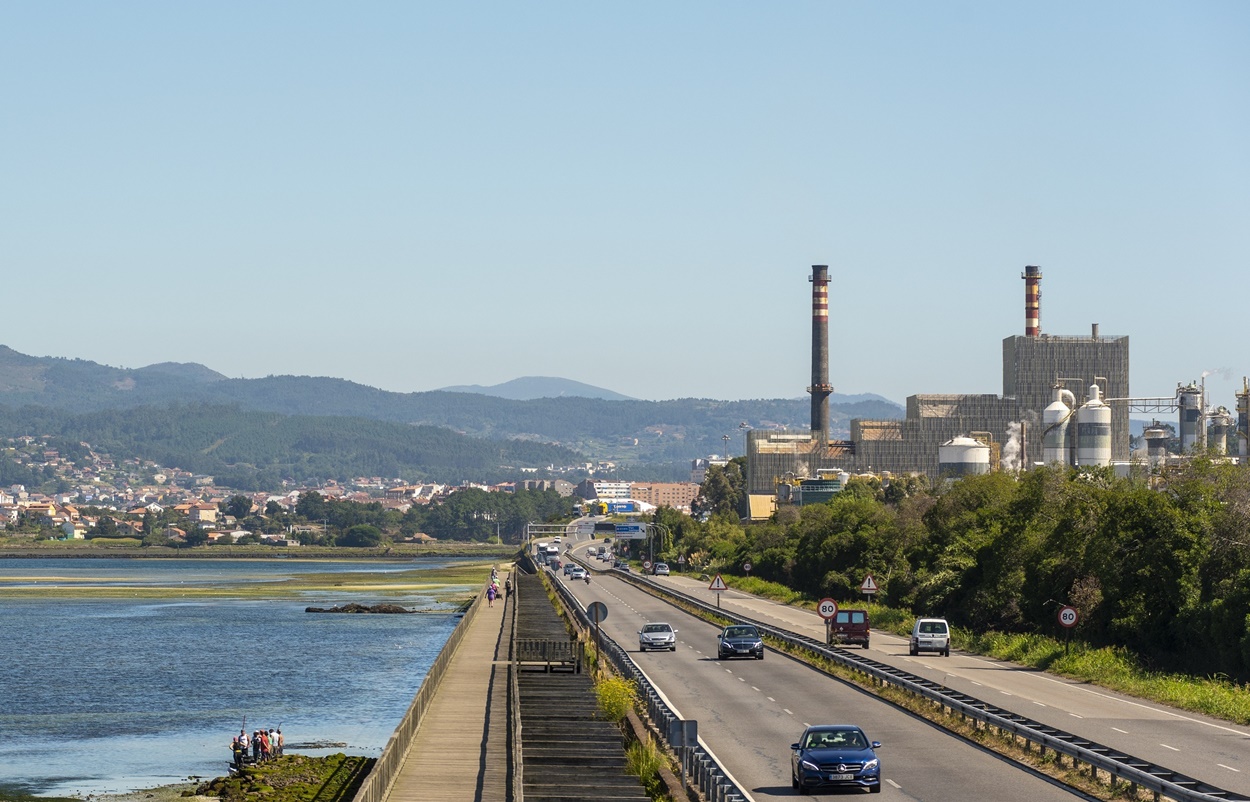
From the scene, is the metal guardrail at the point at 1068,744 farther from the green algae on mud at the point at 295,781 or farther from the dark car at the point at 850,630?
the green algae on mud at the point at 295,781

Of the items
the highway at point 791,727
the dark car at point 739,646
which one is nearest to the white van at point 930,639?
the highway at point 791,727

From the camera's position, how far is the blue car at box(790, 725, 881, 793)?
99.3 ft

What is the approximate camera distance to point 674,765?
3394cm

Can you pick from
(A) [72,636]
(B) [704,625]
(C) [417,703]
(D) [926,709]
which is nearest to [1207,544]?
(D) [926,709]

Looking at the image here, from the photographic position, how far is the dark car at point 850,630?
221ft

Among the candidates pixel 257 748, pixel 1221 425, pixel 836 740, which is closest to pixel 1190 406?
pixel 1221 425

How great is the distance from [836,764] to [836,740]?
1.09 meters

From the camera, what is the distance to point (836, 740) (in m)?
31.4

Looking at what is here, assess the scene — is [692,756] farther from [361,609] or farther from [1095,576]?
[361,609]

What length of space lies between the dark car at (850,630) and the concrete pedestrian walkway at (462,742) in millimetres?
13057

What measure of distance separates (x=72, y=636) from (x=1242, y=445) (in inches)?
4207

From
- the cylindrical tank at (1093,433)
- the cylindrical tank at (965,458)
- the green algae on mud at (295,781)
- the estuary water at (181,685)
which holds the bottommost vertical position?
the estuary water at (181,685)

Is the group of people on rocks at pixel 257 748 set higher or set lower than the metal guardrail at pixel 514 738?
lower

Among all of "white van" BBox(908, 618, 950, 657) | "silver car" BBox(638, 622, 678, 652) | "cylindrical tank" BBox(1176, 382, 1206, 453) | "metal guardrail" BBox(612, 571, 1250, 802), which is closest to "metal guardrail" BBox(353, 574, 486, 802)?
"silver car" BBox(638, 622, 678, 652)
